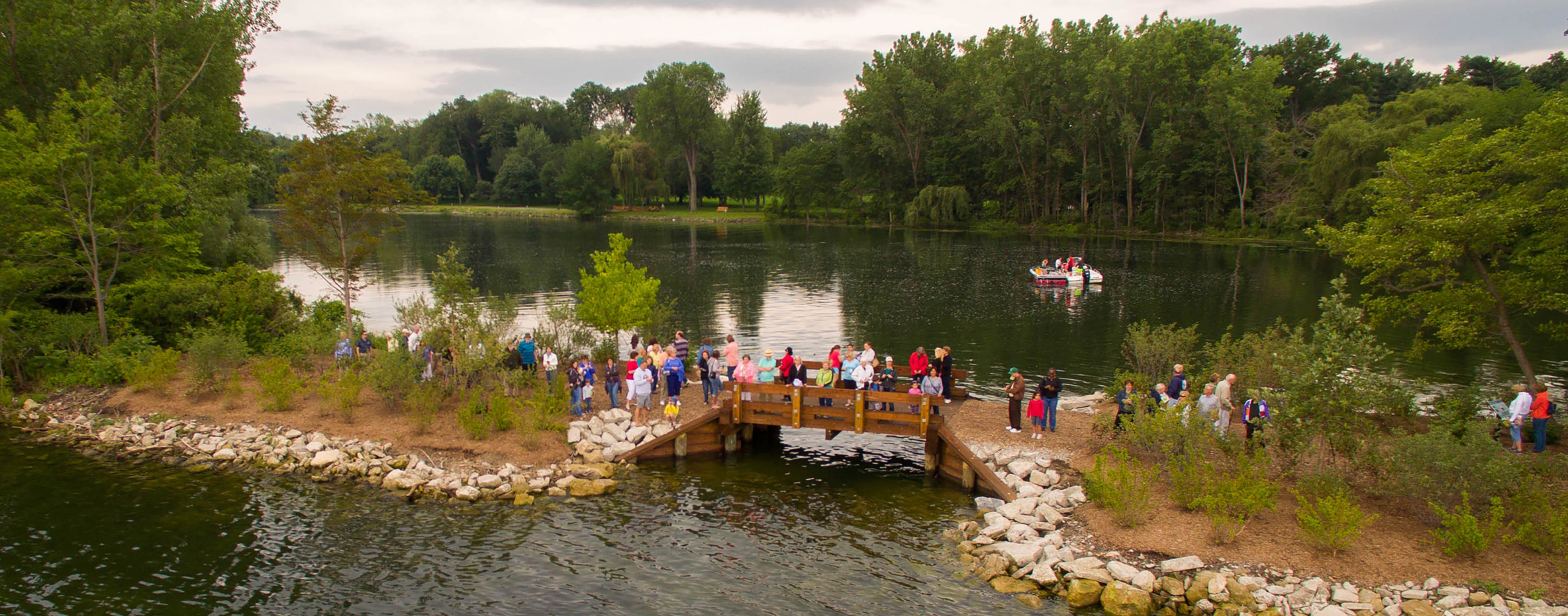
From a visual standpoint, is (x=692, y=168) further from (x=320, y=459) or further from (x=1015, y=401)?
(x=1015, y=401)

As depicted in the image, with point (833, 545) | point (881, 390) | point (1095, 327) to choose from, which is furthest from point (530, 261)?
point (833, 545)

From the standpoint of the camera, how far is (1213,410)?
15.6 m

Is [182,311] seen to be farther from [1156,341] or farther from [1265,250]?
[1265,250]

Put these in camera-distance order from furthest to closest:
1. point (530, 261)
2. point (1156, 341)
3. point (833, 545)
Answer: point (530, 261) → point (1156, 341) → point (833, 545)

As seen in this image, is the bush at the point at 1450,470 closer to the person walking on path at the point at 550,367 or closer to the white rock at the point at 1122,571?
the white rock at the point at 1122,571

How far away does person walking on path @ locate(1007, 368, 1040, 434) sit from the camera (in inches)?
646

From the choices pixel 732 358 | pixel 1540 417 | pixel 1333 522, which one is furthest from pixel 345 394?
pixel 1540 417

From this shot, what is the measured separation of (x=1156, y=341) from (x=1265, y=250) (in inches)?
1839

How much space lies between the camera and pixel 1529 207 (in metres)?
16.1

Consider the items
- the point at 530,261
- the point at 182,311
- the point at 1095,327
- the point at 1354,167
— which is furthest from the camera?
the point at 530,261

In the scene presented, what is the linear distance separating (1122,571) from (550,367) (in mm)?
13027

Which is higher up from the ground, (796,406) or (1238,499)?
(796,406)

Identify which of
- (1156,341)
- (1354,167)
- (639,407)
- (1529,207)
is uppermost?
(1354,167)

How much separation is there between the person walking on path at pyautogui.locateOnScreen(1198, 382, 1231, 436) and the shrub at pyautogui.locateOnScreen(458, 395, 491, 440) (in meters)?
14.2
